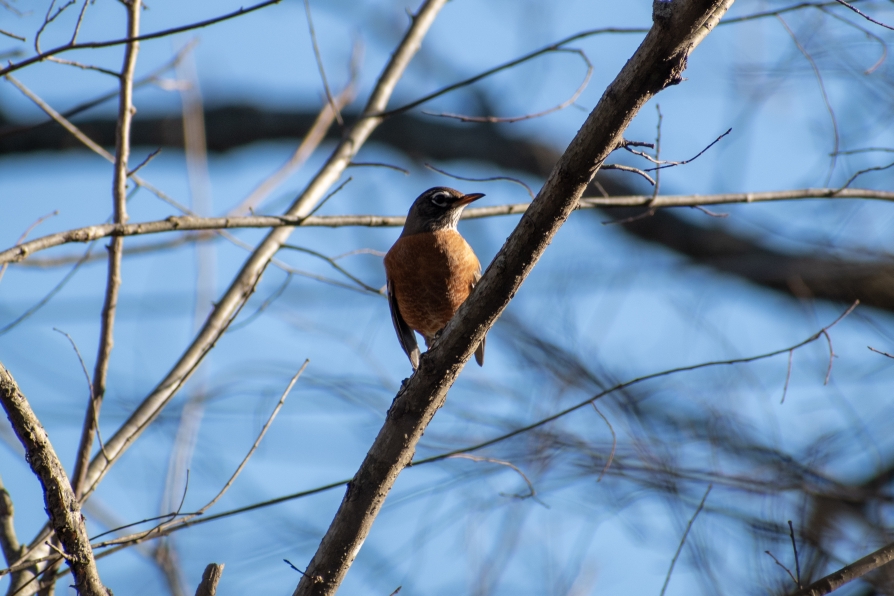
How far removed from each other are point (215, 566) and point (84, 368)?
4.18ft

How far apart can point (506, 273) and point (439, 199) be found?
328 cm

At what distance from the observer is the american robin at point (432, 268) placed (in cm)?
582

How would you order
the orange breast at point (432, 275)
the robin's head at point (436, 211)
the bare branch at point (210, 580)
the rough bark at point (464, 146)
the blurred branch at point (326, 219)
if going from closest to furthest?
the bare branch at point (210, 580)
the blurred branch at point (326, 219)
the orange breast at point (432, 275)
the robin's head at point (436, 211)
the rough bark at point (464, 146)

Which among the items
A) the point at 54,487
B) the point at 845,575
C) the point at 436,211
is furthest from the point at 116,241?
the point at 845,575

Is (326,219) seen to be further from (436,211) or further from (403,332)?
(403,332)

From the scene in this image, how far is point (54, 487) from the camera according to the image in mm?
2717

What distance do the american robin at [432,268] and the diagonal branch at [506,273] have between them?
2.45 metres

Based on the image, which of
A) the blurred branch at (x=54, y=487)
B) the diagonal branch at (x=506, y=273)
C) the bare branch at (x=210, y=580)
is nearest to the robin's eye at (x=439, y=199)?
the diagonal branch at (x=506, y=273)

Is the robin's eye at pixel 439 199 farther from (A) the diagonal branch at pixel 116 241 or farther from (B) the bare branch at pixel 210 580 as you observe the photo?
(B) the bare branch at pixel 210 580

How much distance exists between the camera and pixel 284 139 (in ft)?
38.2

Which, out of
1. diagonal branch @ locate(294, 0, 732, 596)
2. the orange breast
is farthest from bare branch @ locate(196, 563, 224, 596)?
the orange breast

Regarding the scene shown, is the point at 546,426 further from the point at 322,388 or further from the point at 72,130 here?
the point at 72,130

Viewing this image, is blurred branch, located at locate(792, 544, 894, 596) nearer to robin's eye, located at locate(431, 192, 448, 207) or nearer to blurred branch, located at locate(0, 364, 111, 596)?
blurred branch, located at locate(0, 364, 111, 596)

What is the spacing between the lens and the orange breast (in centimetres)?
582
